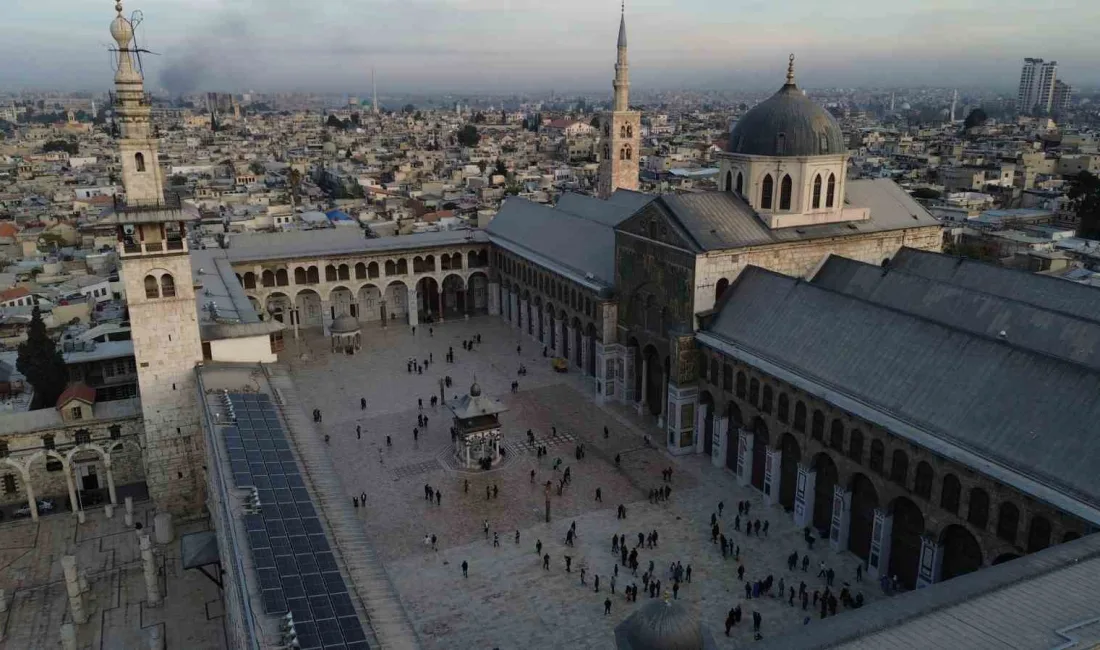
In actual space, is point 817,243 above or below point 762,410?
above

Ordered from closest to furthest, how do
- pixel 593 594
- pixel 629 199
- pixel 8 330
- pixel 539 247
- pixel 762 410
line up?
pixel 593 594 < pixel 762 410 < pixel 8 330 < pixel 539 247 < pixel 629 199

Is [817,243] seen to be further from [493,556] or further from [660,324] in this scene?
[493,556]

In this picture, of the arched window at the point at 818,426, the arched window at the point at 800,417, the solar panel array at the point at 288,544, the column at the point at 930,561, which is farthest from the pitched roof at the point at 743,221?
the solar panel array at the point at 288,544

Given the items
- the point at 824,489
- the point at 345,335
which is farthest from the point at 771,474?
the point at 345,335

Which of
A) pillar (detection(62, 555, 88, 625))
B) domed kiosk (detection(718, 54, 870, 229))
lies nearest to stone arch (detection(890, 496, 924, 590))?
domed kiosk (detection(718, 54, 870, 229))

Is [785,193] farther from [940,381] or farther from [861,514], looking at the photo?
[861,514]

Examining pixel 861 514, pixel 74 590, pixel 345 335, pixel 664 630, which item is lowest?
pixel 74 590

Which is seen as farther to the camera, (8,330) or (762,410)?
(8,330)

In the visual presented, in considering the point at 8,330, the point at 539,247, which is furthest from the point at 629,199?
the point at 8,330
